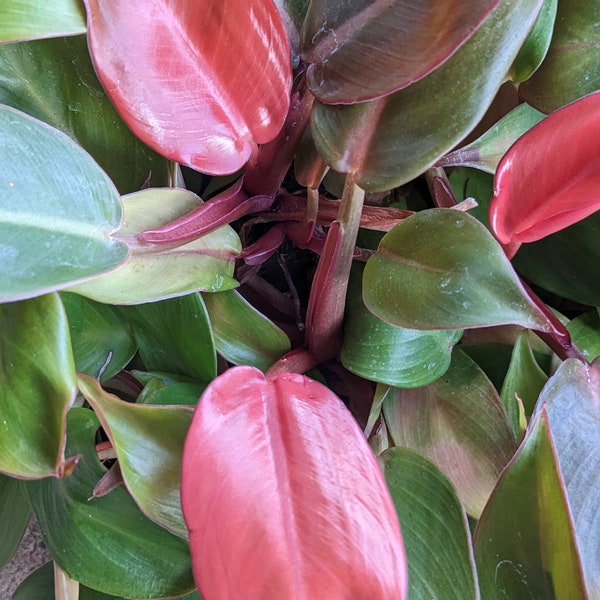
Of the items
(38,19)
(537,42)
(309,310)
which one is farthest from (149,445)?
(537,42)

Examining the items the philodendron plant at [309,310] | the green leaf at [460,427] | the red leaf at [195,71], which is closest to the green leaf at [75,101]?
the philodendron plant at [309,310]

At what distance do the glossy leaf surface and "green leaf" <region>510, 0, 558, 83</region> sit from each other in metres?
0.13

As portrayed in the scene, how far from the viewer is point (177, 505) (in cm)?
43

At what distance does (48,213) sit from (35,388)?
0.12 meters

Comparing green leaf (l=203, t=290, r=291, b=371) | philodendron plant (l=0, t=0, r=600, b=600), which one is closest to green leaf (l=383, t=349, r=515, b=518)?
philodendron plant (l=0, t=0, r=600, b=600)

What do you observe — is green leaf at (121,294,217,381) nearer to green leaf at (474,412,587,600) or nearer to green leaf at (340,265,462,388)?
green leaf at (340,265,462,388)

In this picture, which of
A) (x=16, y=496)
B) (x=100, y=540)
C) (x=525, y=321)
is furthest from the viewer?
(x=16, y=496)

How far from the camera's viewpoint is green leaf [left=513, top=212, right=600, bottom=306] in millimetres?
598

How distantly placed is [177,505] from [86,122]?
0.34 metres

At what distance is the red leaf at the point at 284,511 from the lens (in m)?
0.36

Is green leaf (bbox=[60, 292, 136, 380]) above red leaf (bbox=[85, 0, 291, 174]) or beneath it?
beneath

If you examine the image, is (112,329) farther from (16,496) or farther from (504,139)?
(504,139)

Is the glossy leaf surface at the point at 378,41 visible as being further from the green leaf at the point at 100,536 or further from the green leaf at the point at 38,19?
the green leaf at the point at 100,536

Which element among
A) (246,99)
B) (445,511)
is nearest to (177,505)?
(445,511)
